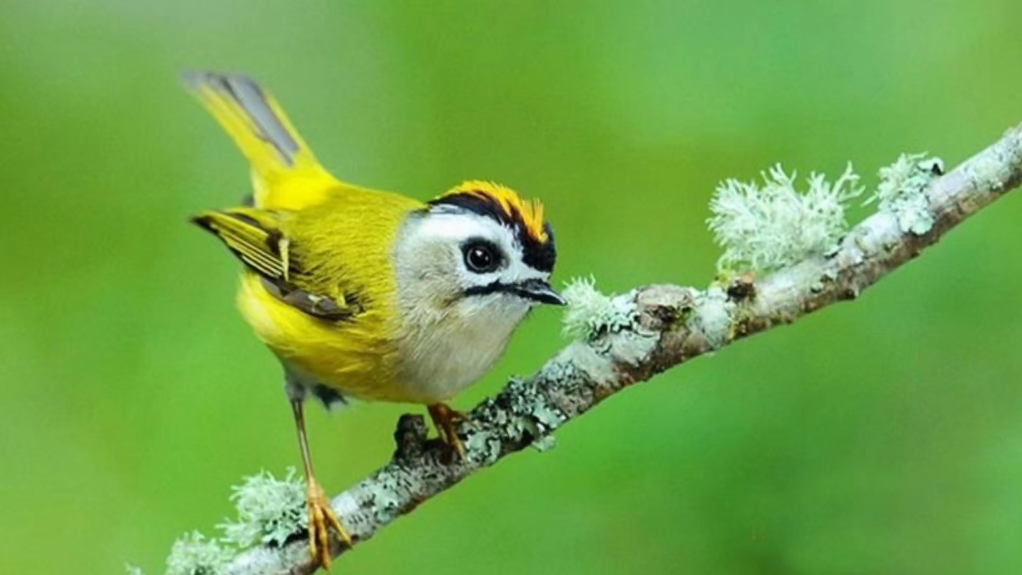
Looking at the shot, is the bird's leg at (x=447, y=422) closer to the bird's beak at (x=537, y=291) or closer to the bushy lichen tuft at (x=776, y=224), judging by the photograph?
the bird's beak at (x=537, y=291)

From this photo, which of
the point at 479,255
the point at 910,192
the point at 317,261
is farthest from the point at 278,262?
the point at 910,192

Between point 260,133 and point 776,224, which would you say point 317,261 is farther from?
point 776,224

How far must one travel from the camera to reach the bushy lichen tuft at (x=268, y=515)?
1037 mm

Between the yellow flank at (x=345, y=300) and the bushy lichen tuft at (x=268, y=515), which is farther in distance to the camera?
the yellow flank at (x=345, y=300)

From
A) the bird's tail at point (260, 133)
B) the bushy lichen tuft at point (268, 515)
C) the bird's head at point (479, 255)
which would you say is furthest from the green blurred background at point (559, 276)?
the bushy lichen tuft at point (268, 515)

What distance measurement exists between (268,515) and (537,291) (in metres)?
0.28

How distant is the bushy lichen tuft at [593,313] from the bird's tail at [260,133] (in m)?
0.59

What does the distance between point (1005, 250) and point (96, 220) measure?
118 cm

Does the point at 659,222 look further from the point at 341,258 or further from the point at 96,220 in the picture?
the point at 96,220

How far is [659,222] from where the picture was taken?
154 cm

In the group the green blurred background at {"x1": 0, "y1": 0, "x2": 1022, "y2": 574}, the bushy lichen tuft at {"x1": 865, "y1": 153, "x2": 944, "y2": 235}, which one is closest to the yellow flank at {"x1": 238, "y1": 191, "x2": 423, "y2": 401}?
the green blurred background at {"x1": 0, "y1": 0, "x2": 1022, "y2": 574}

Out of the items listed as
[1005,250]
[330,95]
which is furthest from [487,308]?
[330,95]

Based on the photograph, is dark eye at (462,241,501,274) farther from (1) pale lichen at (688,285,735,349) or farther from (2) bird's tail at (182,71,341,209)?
(2) bird's tail at (182,71,341,209)

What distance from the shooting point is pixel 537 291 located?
1.09 metres
